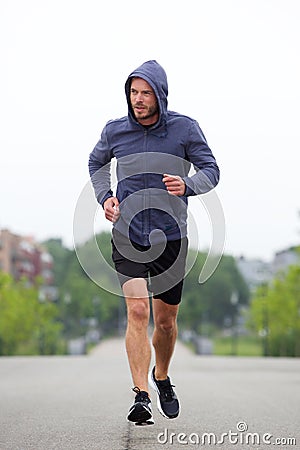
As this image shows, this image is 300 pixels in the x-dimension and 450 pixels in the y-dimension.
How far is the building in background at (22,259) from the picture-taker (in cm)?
13200

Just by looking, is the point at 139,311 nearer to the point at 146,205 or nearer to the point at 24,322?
the point at 146,205

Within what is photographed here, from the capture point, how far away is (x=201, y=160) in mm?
7059

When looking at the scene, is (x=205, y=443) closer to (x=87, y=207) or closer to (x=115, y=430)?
(x=115, y=430)

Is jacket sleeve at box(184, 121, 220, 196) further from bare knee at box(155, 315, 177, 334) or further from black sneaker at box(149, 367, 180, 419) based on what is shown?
black sneaker at box(149, 367, 180, 419)

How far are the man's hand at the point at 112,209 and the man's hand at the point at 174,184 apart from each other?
1.32 feet

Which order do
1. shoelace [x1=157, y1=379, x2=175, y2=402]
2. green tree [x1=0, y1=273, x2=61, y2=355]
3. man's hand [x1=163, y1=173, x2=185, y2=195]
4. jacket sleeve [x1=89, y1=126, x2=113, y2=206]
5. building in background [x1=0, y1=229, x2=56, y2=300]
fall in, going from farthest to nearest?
building in background [x1=0, y1=229, x2=56, y2=300] → green tree [x1=0, y1=273, x2=61, y2=355] → shoelace [x1=157, y1=379, x2=175, y2=402] → jacket sleeve [x1=89, y1=126, x2=113, y2=206] → man's hand [x1=163, y1=173, x2=185, y2=195]

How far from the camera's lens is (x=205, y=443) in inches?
251

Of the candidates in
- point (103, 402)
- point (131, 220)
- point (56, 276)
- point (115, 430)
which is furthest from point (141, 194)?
point (56, 276)

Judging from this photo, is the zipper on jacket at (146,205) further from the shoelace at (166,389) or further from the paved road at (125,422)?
the paved road at (125,422)

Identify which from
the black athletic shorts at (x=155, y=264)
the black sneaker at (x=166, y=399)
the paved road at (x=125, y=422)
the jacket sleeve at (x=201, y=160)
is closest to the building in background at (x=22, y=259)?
the paved road at (x=125, y=422)

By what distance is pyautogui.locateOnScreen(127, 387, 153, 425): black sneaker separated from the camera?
253 inches

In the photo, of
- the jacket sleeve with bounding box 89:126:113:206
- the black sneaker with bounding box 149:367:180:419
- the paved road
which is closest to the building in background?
the paved road

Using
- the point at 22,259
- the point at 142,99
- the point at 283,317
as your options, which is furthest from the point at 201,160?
the point at 22,259

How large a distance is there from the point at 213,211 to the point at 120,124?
900mm
